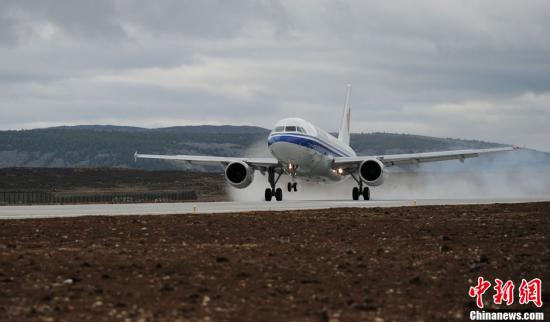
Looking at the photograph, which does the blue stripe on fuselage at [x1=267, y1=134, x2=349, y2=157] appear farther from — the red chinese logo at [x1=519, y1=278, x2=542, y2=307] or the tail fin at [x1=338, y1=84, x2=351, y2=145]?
the red chinese logo at [x1=519, y1=278, x2=542, y2=307]

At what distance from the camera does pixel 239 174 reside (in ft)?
195

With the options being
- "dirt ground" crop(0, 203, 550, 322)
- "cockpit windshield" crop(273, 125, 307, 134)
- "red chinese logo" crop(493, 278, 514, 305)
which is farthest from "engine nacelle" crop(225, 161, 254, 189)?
"red chinese logo" crop(493, 278, 514, 305)

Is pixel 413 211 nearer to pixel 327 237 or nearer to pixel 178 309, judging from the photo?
pixel 327 237

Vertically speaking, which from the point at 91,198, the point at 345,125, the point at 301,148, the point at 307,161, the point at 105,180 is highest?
the point at 345,125

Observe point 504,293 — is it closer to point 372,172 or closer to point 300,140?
Answer: point 300,140

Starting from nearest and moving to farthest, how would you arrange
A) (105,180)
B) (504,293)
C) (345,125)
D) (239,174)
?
(504,293), (239,174), (345,125), (105,180)

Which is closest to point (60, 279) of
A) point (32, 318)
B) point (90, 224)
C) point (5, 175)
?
point (32, 318)

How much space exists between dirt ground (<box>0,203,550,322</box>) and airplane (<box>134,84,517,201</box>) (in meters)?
26.1

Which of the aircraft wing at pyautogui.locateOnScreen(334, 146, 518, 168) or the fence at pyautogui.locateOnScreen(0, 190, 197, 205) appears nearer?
the aircraft wing at pyautogui.locateOnScreen(334, 146, 518, 168)

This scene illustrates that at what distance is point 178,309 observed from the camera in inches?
561

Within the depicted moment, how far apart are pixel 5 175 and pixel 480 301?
11427 cm

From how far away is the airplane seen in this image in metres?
57.3

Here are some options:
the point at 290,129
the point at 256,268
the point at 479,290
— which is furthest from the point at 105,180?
the point at 479,290

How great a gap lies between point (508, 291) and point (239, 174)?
43.7 m
